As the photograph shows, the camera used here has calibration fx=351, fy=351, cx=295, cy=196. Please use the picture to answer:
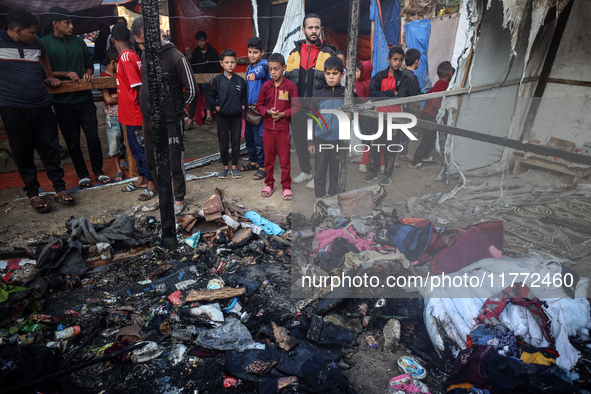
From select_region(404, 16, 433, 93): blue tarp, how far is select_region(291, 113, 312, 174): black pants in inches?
151

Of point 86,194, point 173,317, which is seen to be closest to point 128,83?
point 86,194

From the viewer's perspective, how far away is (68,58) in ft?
16.7

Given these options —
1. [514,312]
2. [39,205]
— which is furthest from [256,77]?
[514,312]

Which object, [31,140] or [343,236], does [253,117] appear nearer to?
[343,236]

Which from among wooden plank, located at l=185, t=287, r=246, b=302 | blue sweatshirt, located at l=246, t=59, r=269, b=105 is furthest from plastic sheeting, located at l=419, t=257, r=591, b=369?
blue sweatshirt, located at l=246, t=59, r=269, b=105

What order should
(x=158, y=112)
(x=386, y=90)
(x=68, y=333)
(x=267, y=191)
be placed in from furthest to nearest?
(x=386, y=90) < (x=267, y=191) < (x=158, y=112) < (x=68, y=333)

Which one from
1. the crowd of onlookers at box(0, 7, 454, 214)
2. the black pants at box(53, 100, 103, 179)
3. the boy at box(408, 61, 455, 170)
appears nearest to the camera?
the crowd of onlookers at box(0, 7, 454, 214)

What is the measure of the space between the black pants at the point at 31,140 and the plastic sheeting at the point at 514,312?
4.89 metres

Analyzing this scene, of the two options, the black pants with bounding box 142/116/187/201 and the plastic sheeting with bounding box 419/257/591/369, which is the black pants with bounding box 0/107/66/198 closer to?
the black pants with bounding box 142/116/187/201

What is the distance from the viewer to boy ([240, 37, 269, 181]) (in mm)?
5648

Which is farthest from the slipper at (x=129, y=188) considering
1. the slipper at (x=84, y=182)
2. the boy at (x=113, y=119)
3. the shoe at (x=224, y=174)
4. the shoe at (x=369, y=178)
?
the shoe at (x=369, y=178)

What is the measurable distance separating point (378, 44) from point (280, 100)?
324cm

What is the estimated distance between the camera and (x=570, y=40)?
5664mm

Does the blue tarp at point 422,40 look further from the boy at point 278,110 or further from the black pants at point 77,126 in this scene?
the black pants at point 77,126
